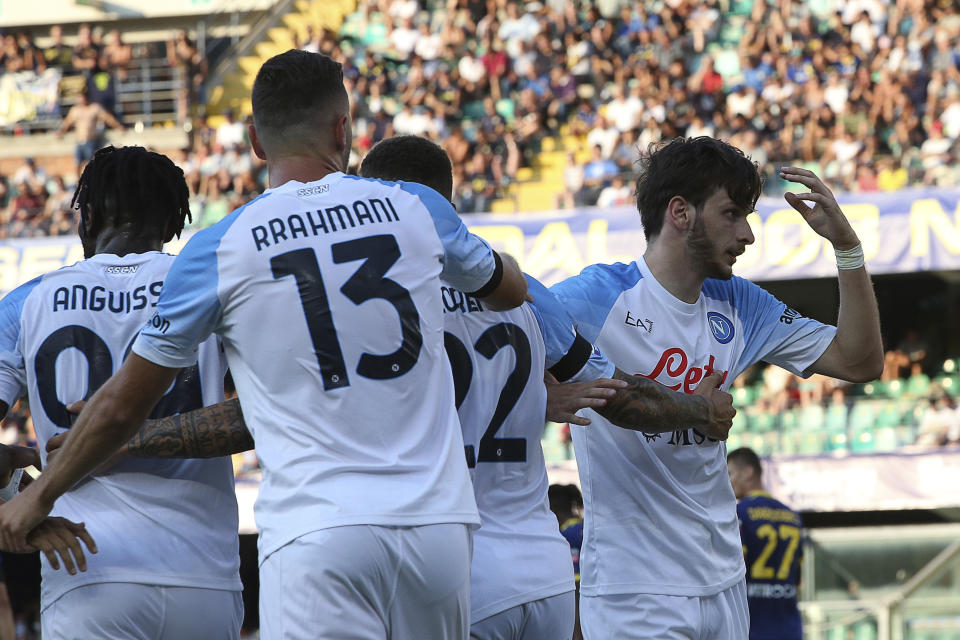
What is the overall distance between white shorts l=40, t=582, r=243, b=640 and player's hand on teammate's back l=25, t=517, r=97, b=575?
11 centimetres

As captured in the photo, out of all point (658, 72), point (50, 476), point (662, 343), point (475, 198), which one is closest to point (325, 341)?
point (50, 476)

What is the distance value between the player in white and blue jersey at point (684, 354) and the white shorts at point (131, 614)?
1.37m

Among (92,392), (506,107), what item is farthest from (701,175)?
(506,107)

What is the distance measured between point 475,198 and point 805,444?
19.2ft

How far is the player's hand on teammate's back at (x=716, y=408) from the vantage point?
13.9ft

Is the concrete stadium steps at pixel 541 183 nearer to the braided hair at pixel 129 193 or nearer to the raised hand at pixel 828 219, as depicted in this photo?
the raised hand at pixel 828 219

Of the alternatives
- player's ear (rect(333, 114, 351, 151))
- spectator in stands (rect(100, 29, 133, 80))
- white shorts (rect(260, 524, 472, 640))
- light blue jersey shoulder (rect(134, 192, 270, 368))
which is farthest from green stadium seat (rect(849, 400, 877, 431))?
spectator in stands (rect(100, 29, 133, 80))

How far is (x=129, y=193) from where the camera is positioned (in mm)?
4152

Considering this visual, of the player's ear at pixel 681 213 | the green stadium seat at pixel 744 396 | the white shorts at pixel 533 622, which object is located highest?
the player's ear at pixel 681 213

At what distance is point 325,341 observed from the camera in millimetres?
3146

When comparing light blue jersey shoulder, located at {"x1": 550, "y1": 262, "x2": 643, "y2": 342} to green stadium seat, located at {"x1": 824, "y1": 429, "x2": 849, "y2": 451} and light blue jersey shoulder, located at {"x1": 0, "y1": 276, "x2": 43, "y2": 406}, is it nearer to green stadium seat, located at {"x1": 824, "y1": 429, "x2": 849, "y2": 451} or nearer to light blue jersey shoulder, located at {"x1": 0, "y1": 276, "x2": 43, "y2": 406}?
light blue jersey shoulder, located at {"x1": 0, "y1": 276, "x2": 43, "y2": 406}

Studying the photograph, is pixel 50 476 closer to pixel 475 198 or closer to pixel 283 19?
pixel 475 198

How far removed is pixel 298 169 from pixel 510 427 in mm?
1145

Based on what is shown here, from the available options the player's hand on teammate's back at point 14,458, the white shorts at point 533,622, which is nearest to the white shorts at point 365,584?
the white shorts at point 533,622
